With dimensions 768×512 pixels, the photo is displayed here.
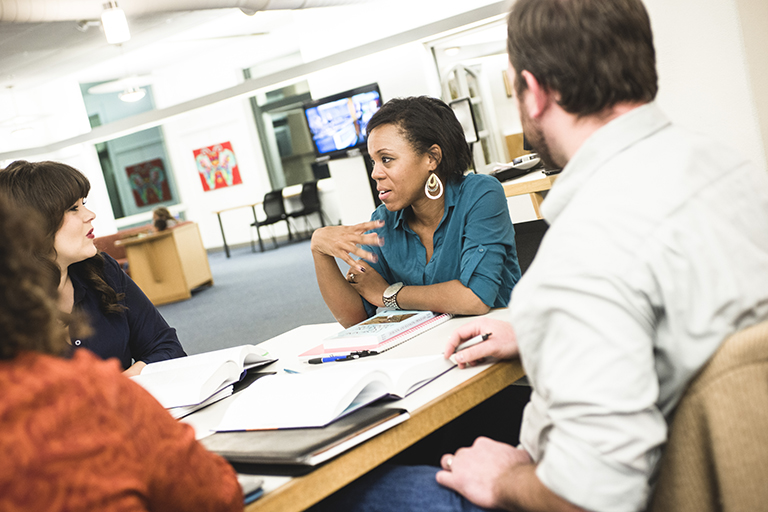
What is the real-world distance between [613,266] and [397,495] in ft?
1.69

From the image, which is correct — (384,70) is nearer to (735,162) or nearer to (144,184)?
(144,184)

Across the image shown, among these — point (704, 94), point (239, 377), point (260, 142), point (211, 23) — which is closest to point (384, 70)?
point (211, 23)

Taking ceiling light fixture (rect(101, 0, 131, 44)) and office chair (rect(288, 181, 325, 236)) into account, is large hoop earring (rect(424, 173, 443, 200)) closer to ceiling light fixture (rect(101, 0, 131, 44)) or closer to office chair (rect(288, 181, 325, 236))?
ceiling light fixture (rect(101, 0, 131, 44))

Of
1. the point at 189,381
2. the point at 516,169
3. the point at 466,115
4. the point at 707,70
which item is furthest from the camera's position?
the point at 466,115

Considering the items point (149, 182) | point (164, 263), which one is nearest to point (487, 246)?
point (164, 263)

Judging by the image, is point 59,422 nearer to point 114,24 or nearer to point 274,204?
point 114,24

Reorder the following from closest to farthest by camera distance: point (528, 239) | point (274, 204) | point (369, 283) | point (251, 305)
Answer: point (369, 283) < point (528, 239) < point (251, 305) < point (274, 204)

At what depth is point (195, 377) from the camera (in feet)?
4.43

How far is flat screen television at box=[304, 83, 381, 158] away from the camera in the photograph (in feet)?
29.0

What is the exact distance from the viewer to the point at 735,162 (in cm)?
86

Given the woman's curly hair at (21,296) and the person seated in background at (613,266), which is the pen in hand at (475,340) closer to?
the person seated in background at (613,266)

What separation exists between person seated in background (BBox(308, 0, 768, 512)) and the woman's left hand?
0.92 meters

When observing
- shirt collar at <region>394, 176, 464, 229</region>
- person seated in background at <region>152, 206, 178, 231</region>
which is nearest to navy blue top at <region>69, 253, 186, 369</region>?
shirt collar at <region>394, 176, 464, 229</region>

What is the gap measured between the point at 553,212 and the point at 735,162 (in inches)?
9.6
